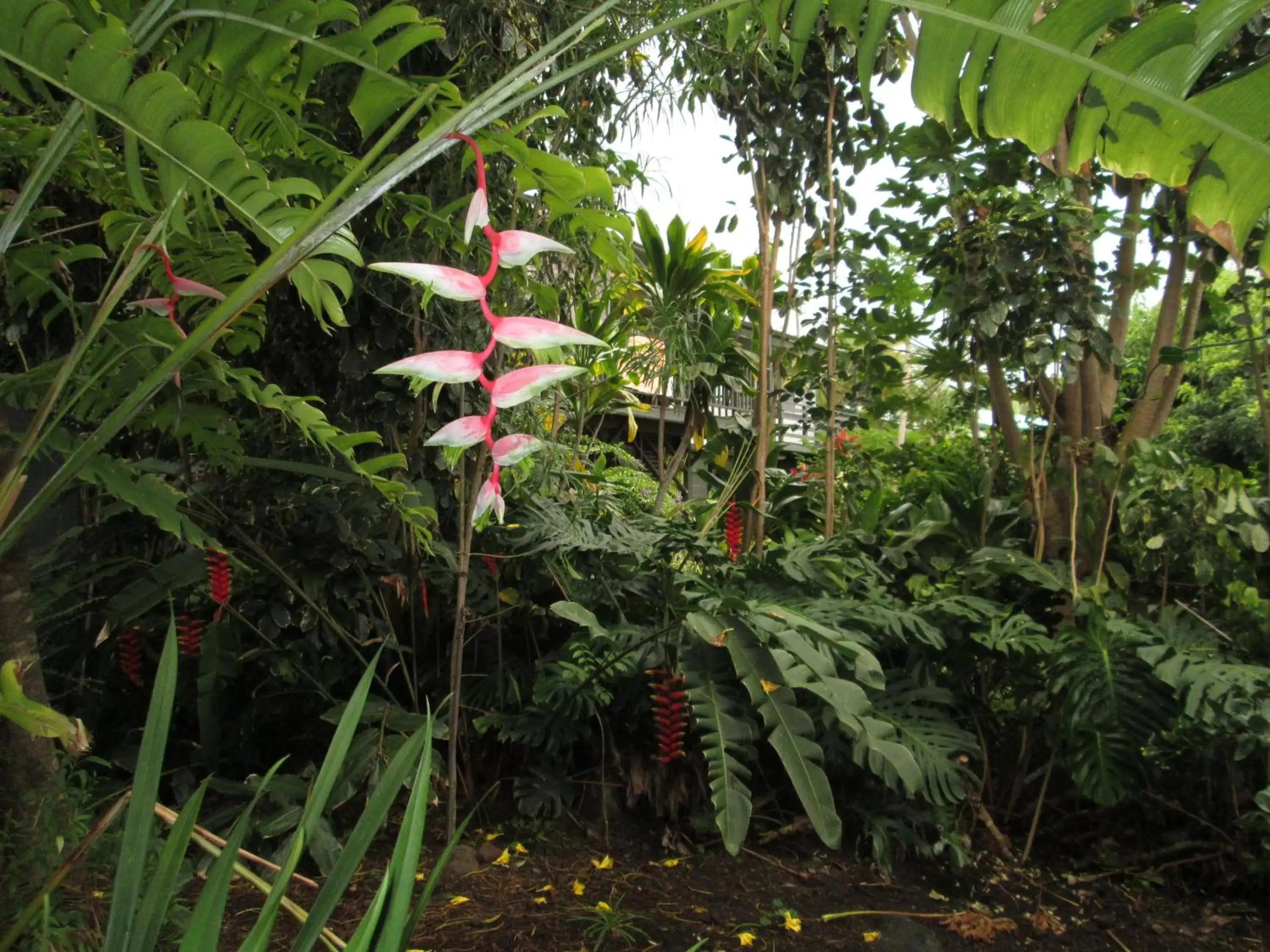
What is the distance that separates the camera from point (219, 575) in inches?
79.5

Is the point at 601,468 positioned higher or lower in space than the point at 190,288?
higher

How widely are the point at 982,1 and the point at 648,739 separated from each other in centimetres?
200

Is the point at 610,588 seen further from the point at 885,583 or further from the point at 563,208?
the point at 563,208

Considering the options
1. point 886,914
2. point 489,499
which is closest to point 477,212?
point 489,499

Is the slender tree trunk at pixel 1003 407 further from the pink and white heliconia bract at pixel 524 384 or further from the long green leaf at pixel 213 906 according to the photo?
the long green leaf at pixel 213 906

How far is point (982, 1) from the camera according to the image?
1095mm

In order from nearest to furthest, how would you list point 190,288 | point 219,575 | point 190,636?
point 190,288 → point 219,575 → point 190,636

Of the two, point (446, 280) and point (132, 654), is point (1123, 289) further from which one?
point (132, 654)

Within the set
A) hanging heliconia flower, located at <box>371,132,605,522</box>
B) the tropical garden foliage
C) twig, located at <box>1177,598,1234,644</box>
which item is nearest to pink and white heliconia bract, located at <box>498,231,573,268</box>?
hanging heliconia flower, located at <box>371,132,605,522</box>

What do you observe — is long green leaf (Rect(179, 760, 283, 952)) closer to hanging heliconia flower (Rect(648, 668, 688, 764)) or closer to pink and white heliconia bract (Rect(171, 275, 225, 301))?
pink and white heliconia bract (Rect(171, 275, 225, 301))

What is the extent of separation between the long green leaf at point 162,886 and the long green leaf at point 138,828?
1cm

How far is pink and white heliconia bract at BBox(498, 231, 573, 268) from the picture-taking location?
896mm

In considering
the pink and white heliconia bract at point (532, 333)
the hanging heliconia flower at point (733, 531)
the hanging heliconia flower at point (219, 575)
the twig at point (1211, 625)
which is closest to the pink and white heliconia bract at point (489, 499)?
the pink and white heliconia bract at point (532, 333)

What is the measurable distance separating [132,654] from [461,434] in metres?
1.87
